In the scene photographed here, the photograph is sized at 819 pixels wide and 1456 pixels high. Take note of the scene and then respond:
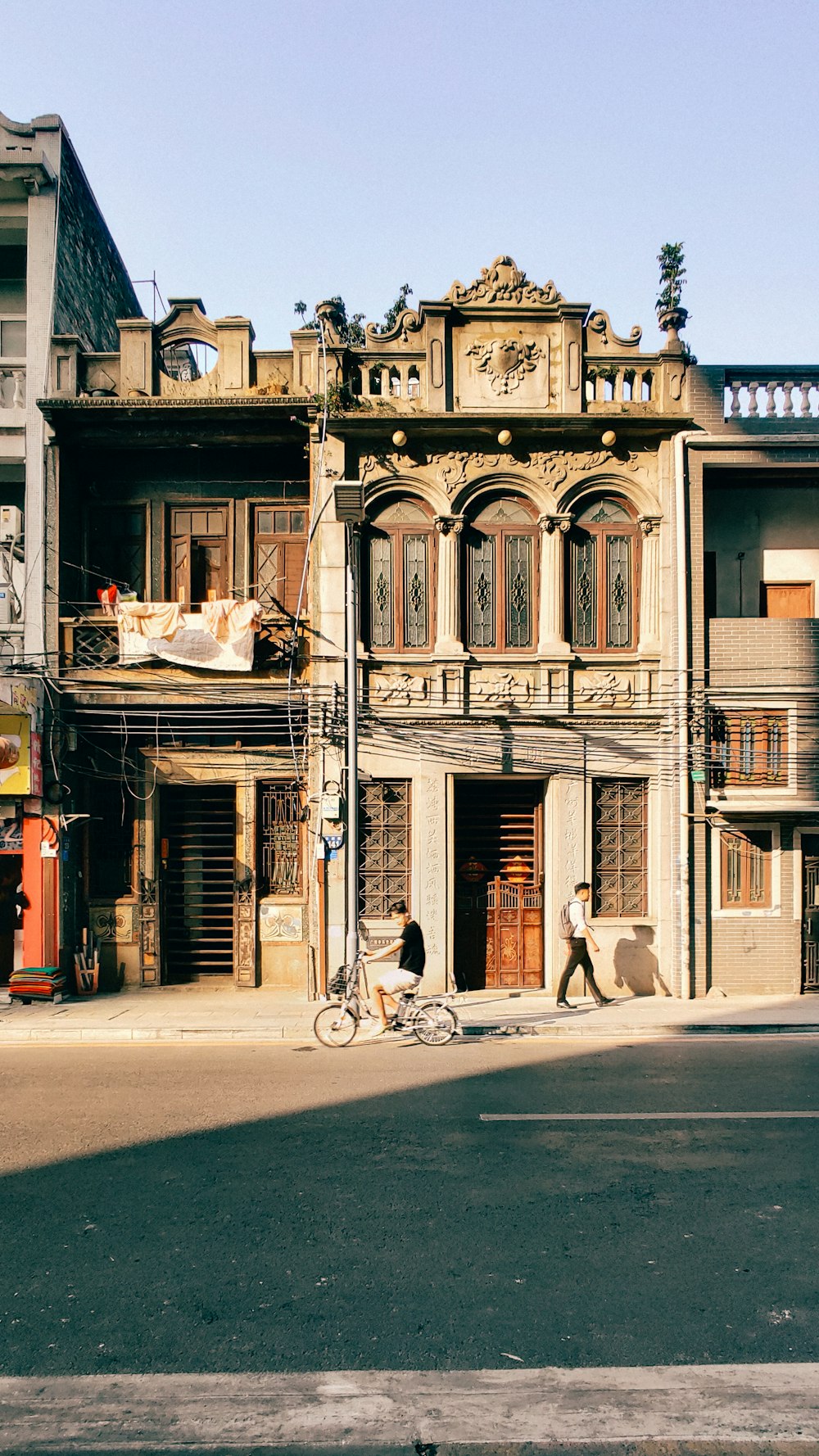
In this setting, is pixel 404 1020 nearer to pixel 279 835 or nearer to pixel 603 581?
pixel 279 835

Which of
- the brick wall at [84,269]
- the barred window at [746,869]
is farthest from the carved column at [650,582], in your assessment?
the brick wall at [84,269]

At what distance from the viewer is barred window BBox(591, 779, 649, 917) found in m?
15.4

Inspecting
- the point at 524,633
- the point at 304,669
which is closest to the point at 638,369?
the point at 524,633

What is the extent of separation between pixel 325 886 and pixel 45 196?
1260cm

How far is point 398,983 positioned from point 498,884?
14.5 feet

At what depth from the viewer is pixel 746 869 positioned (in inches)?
596

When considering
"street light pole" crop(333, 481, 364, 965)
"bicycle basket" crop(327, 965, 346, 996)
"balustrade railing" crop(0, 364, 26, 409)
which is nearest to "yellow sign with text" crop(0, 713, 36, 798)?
"street light pole" crop(333, 481, 364, 965)

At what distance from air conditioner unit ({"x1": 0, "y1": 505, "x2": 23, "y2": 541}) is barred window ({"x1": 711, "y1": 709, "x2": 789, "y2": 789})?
1208 centimetres

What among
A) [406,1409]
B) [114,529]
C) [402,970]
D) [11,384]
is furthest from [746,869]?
[11,384]

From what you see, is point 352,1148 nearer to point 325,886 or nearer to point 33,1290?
point 33,1290

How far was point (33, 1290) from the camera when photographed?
545 cm

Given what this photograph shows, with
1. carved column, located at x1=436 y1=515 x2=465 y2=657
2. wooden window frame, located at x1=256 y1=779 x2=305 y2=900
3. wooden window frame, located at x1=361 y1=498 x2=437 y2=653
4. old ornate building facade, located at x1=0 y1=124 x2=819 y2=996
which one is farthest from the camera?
wooden window frame, located at x1=256 y1=779 x2=305 y2=900

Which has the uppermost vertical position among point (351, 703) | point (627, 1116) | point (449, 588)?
point (449, 588)

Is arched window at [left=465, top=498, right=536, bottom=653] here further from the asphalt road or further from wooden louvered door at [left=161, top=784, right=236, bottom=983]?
the asphalt road
